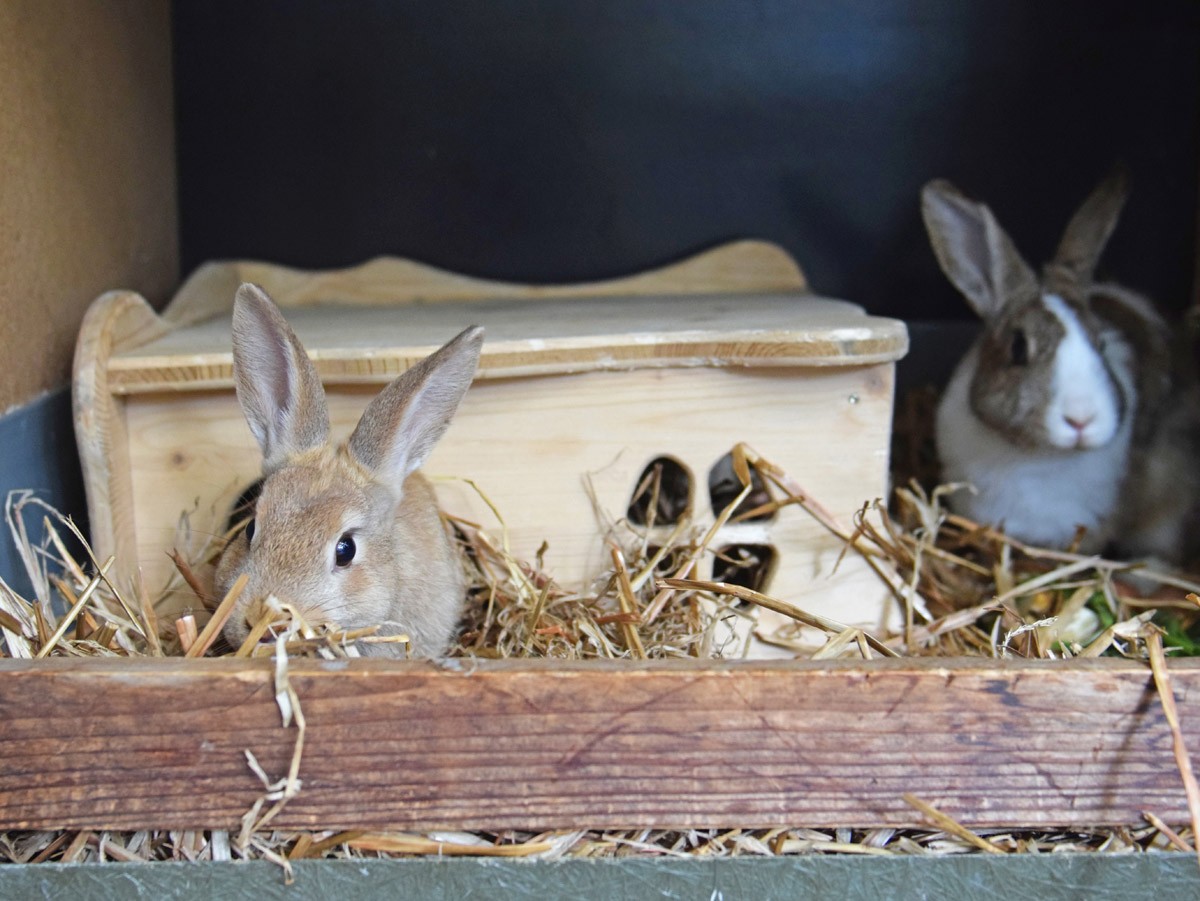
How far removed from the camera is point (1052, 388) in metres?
2.72

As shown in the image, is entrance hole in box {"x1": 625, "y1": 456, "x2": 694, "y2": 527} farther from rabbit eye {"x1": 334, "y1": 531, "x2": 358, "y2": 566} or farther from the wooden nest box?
rabbit eye {"x1": 334, "y1": 531, "x2": 358, "y2": 566}

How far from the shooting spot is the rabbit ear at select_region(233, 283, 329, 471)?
1916mm

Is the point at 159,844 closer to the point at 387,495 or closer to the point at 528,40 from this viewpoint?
the point at 387,495

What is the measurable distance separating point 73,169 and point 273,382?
3.18 ft

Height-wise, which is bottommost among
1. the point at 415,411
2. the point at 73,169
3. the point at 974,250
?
the point at 415,411

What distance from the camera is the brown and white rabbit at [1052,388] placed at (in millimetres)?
2744

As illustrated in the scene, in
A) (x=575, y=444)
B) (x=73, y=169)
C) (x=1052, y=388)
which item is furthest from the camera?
(x=1052, y=388)

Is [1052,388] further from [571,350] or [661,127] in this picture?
[661,127]

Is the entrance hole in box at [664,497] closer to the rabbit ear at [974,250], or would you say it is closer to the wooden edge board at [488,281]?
the wooden edge board at [488,281]

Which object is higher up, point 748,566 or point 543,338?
point 543,338

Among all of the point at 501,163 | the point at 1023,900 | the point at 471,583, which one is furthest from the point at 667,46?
the point at 1023,900

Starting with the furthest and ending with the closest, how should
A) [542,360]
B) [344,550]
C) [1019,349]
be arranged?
[1019,349] → [542,360] → [344,550]

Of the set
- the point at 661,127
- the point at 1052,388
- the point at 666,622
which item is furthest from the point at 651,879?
the point at 661,127

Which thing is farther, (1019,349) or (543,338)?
(1019,349)
